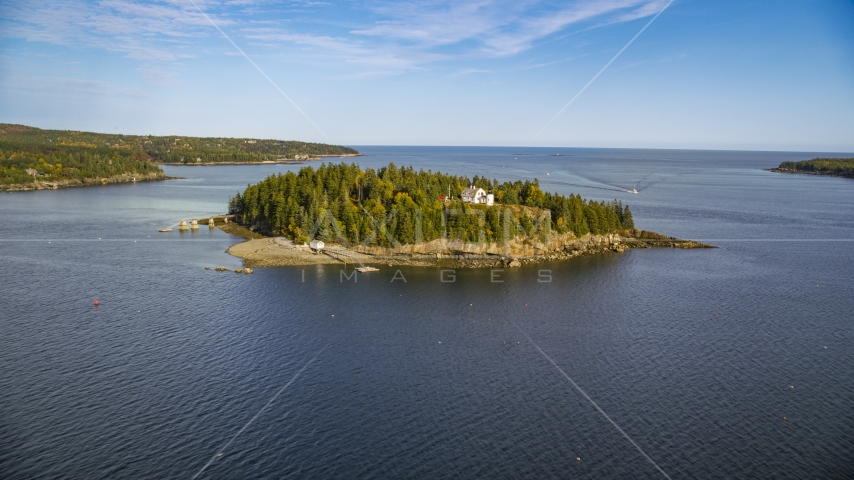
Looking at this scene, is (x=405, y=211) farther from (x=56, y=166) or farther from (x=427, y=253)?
(x=56, y=166)

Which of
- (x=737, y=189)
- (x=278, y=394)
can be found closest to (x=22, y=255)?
(x=278, y=394)

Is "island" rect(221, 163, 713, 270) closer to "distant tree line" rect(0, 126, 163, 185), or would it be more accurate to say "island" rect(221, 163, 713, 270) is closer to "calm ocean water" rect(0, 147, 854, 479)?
"calm ocean water" rect(0, 147, 854, 479)

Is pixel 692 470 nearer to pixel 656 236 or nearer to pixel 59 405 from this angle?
pixel 59 405

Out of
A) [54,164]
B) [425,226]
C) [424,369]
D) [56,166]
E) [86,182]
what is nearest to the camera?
[424,369]

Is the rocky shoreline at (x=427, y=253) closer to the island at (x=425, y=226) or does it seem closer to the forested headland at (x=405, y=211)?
the island at (x=425, y=226)

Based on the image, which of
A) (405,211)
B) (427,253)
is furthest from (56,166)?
(427,253)

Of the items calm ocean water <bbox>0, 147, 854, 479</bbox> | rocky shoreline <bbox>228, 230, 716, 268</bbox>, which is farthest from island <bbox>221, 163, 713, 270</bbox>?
calm ocean water <bbox>0, 147, 854, 479</bbox>
